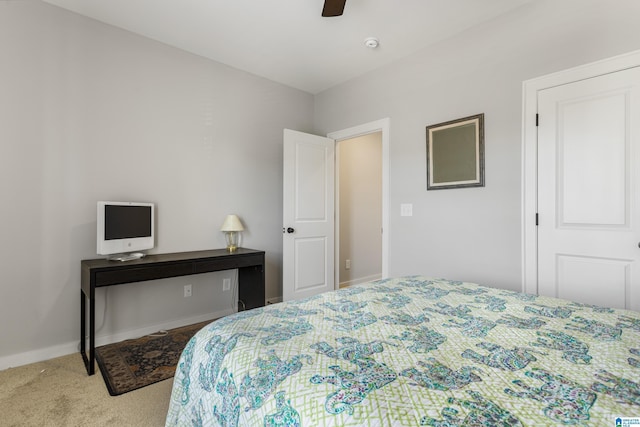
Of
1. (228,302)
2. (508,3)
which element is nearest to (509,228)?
(508,3)

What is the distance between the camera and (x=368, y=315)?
1293 millimetres

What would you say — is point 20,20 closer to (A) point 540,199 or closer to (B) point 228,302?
(B) point 228,302

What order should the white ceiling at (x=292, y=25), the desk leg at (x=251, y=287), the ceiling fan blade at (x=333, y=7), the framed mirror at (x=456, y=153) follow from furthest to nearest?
the desk leg at (x=251, y=287) → the framed mirror at (x=456, y=153) → the white ceiling at (x=292, y=25) → the ceiling fan blade at (x=333, y=7)

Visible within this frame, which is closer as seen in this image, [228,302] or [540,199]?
[540,199]

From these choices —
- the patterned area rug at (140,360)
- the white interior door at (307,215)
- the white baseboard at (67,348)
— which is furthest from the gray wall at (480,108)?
the white baseboard at (67,348)

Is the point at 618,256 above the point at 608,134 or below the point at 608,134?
below

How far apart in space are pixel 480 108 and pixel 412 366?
7.84ft

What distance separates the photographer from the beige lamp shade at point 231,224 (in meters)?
3.11

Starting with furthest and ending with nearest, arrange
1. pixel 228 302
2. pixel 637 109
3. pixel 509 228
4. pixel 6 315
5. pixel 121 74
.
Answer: pixel 228 302 → pixel 121 74 → pixel 509 228 → pixel 6 315 → pixel 637 109

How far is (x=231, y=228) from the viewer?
10.2 ft

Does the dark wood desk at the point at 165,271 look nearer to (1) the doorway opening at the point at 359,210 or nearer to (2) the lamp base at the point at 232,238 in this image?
(2) the lamp base at the point at 232,238

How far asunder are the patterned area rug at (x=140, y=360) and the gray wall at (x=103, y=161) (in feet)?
0.64

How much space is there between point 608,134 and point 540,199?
0.54 metres

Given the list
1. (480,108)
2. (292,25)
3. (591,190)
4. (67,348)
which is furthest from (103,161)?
(591,190)
